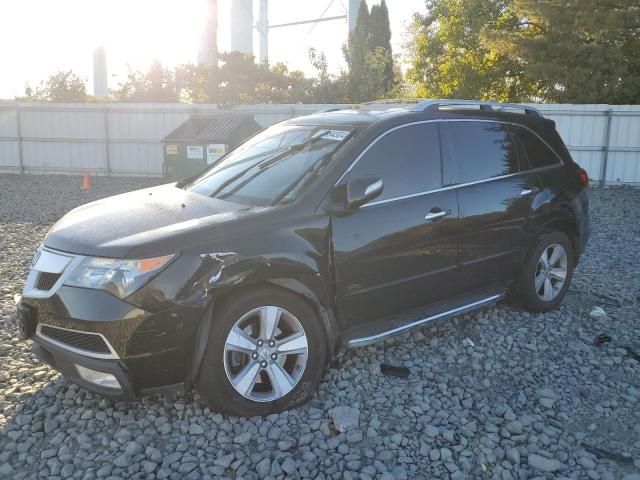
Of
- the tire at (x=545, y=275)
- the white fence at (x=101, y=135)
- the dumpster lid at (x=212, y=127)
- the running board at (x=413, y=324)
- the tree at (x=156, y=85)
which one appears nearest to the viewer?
the running board at (x=413, y=324)

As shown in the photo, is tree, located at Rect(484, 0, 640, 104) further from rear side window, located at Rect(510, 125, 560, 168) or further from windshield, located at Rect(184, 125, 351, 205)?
windshield, located at Rect(184, 125, 351, 205)

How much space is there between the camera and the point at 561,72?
21828 millimetres

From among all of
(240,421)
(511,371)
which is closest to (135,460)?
(240,421)

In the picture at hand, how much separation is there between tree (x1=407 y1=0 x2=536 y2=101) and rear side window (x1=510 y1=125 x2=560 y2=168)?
2129 centimetres

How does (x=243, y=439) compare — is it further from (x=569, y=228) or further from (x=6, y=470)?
(x=569, y=228)

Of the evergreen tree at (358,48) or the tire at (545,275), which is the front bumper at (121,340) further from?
the evergreen tree at (358,48)

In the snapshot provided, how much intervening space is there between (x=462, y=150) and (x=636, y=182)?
527 inches

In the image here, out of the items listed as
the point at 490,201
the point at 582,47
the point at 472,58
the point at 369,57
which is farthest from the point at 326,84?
the point at 490,201

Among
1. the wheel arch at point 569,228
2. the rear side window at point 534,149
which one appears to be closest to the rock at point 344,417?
the wheel arch at point 569,228

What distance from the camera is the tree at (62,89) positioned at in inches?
1160

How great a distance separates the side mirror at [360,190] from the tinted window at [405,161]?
0.59 feet

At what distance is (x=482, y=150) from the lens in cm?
477

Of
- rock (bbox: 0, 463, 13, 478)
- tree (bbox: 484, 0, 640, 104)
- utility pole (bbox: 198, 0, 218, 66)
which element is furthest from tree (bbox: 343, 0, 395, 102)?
rock (bbox: 0, 463, 13, 478)

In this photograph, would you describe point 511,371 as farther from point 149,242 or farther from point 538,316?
point 149,242
